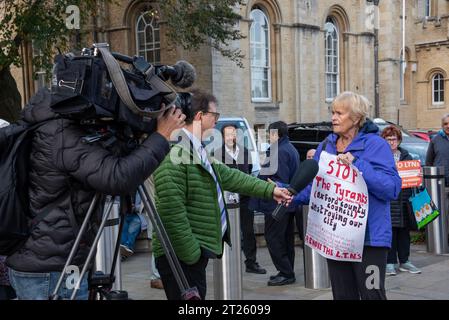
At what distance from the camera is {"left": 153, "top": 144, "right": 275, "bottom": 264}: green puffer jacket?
11.7 feet

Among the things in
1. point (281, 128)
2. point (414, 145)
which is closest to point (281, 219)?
point (281, 128)

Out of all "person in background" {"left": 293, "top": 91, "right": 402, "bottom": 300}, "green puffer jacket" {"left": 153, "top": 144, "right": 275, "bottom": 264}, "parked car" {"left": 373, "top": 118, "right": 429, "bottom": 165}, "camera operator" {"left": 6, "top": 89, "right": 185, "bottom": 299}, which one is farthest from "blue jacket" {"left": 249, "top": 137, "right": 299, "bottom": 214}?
"parked car" {"left": 373, "top": 118, "right": 429, "bottom": 165}

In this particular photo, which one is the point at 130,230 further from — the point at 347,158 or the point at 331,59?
the point at 331,59

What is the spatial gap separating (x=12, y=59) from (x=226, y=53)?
872cm

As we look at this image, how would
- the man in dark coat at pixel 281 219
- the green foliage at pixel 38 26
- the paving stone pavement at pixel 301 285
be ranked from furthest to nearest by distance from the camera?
the green foliage at pixel 38 26 < the man in dark coat at pixel 281 219 < the paving stone pavement at pixel 301 285

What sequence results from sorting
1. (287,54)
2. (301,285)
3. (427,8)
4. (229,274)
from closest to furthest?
1. (229,274)
2. (301,285)
3. (287,54)
4. (427,8)

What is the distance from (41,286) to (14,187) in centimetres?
49

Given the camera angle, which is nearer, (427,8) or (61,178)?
(61,178)

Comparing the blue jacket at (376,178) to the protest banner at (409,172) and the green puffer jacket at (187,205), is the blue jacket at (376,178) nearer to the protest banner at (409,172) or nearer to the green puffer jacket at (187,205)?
the green puffer jacket at (187,205)

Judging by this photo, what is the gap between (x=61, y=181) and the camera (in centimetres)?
266

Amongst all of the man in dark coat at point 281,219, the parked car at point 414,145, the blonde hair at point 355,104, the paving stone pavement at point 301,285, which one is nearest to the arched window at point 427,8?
the parked car at point 414,145

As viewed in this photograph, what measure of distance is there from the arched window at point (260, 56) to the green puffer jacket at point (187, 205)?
72.5 ft

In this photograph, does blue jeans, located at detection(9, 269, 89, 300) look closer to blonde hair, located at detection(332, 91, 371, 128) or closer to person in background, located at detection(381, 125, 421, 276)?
blonde hair, located at detection(332, 91, 371, 128)

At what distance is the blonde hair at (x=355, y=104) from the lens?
4027 mm
